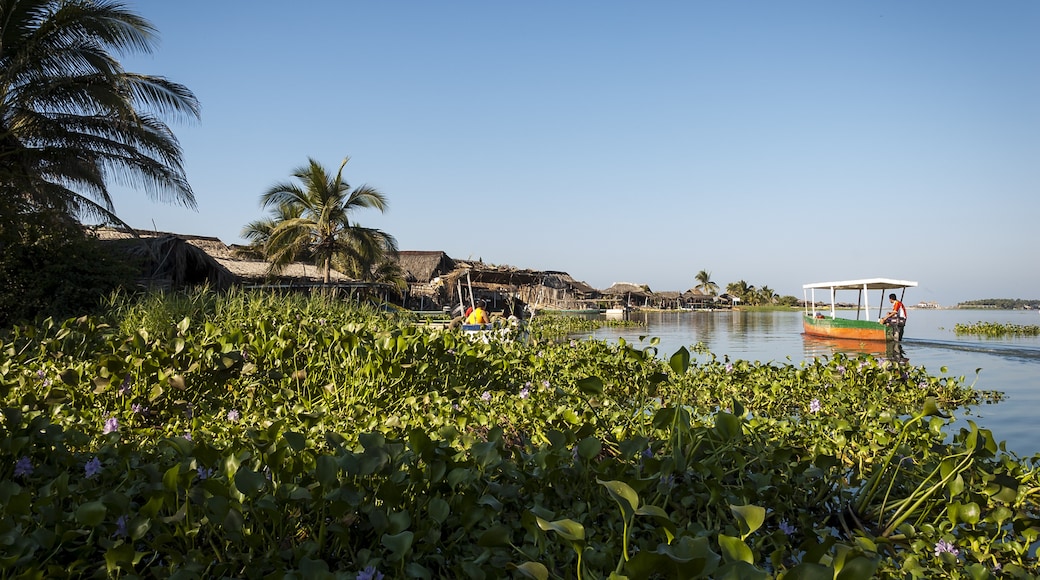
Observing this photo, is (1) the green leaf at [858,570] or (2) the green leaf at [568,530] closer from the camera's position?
(1) the green leaf at [858,570]

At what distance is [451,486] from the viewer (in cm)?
221

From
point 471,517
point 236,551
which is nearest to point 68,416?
point 236,551

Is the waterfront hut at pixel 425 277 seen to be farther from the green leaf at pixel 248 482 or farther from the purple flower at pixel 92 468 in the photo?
the green leaf at pixel 248 482

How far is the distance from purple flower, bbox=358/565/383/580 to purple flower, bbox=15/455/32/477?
1.67 m

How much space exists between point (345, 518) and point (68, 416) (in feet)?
8.54

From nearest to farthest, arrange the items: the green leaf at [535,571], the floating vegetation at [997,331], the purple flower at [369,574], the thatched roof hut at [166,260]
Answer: the green leaf at [535,571], the purple flower at [369,574], the thatched roof hut at [166,260], the floating vegetation at [997,331]

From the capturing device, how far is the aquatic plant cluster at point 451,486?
72.3 inches

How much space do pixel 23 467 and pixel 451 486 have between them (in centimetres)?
175

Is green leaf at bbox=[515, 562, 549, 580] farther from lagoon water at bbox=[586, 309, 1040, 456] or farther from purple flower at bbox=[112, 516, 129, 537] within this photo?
lagoon water at bbox=[586, 309, 1040, 456]

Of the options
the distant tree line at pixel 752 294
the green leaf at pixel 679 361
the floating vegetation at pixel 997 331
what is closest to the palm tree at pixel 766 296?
the distant tree line at pixel 752 294

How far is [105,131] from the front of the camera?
1276 cm

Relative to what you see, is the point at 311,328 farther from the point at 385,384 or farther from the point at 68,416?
the point at 68,416

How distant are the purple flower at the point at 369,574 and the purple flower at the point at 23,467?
1.67m

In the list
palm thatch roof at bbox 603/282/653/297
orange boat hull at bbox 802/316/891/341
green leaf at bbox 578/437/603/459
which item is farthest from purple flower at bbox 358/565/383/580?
palm thatch roof at bbox 603/282/653/297
